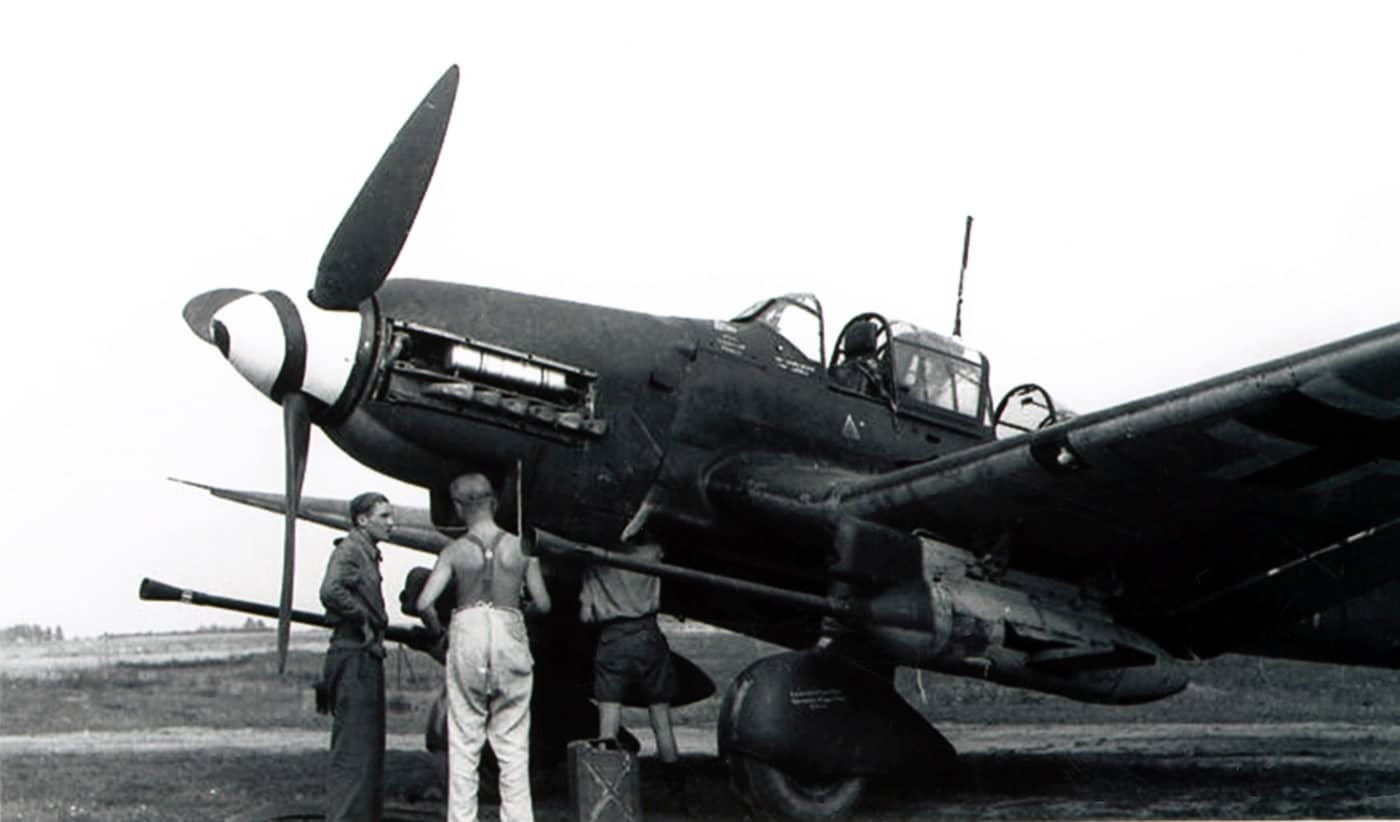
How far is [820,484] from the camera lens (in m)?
8.30

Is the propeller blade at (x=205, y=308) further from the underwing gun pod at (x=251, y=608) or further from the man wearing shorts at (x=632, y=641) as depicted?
the man wearing shorts at (x=632, y=641)

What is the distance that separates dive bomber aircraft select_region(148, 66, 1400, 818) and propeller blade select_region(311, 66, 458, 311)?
1 centimetres

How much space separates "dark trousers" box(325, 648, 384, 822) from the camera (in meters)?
6.64

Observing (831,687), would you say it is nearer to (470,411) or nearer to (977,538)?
(977,538)

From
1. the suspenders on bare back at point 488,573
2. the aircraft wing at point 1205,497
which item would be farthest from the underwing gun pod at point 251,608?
the aircraft wing at point 1205,497

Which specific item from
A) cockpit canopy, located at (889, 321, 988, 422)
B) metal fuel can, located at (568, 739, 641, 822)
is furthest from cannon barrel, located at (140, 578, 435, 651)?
cockpit canopy, located at (889, 321, 988, 422)

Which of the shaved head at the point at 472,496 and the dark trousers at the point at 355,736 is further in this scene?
the shaved head at the point at 472,496

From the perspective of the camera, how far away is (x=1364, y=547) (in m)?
8.56

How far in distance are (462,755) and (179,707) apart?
9780 mm

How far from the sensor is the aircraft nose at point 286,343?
7.02 meters

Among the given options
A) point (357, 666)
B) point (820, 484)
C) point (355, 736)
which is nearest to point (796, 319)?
point (820, 484)

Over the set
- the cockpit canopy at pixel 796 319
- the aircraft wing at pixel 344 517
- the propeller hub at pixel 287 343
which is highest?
the cockpit canopy at pixel 796 319

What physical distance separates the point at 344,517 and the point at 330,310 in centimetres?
453

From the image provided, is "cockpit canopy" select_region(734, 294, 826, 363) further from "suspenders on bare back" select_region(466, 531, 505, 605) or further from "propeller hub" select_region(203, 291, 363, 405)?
"suspenders on bare back" select_region(466, 531, 505, 605)
